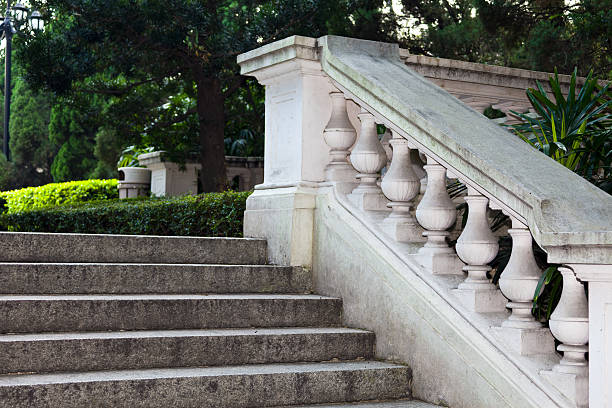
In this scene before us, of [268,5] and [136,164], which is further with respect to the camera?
[136,164]

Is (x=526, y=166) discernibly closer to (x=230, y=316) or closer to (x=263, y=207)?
(x=230, y=316)

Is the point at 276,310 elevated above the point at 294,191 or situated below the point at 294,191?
below

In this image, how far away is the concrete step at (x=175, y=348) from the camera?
340 cm

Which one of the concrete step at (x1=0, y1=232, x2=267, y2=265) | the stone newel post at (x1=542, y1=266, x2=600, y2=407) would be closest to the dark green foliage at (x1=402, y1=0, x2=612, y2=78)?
the concrete step at (x1=0, y1=232, x2=267, y2=265)

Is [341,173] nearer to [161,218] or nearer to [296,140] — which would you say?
[296,140]

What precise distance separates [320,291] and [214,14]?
9.10 metres

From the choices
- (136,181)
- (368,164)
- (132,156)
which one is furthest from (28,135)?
(368,164)

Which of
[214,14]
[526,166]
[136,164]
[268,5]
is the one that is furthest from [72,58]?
[526,166]

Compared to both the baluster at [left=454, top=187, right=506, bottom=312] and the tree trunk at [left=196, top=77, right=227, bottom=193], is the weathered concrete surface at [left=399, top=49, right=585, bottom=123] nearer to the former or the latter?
the baluster at [left=454, top=187, right=506, bottom=312]

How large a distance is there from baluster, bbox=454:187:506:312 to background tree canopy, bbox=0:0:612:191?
7461mm

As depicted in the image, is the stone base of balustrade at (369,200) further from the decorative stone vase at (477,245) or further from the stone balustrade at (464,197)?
the decorative stone vase at (477,245)

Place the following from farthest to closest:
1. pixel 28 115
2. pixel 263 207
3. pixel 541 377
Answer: pixel 28 115, pixel 263 207, pixel 541 377

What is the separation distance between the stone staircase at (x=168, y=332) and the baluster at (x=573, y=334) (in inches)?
31.4

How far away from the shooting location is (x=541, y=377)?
3.12 meters
